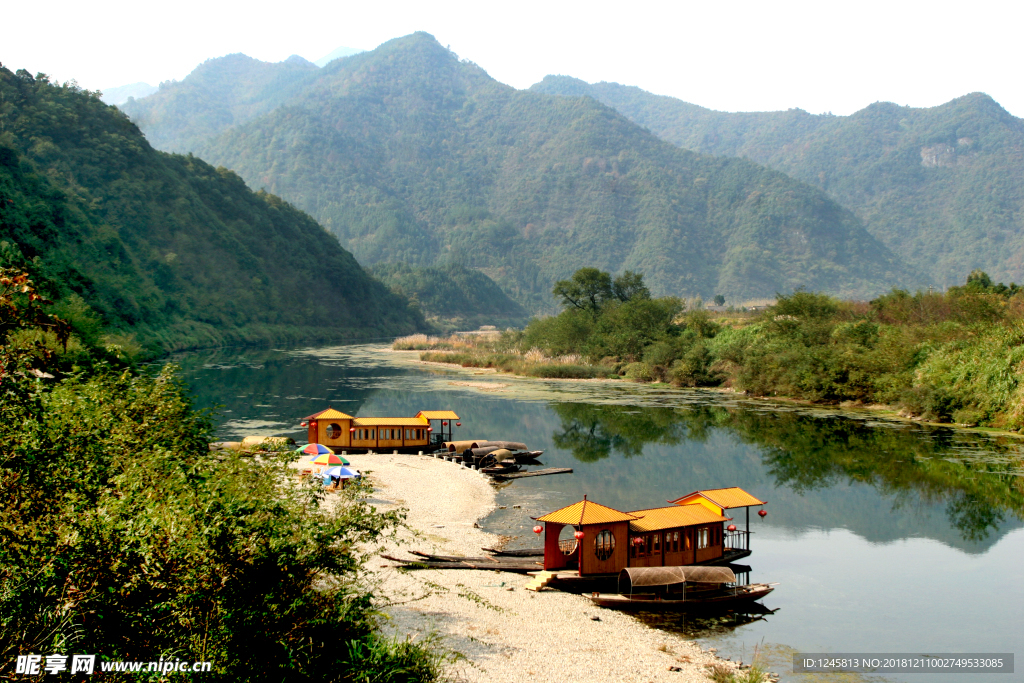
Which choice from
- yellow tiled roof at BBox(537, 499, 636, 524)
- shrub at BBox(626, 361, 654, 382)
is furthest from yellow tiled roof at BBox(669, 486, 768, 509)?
shrub at BBox(626, 361, 654, 382)

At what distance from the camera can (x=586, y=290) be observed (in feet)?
261

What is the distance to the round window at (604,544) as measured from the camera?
15570 millimetres

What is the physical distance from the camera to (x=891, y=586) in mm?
16328

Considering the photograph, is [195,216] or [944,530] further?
[195,216]

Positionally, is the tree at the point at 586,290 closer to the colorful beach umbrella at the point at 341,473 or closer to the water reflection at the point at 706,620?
the colorful beach umbrella at the point at 341,473

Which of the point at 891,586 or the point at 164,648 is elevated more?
the point at 164,648

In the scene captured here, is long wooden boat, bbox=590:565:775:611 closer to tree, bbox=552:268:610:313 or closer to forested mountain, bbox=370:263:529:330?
tree, bbox=552:268:610:313

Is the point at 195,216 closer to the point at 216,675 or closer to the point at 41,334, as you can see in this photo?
the point at 41,334

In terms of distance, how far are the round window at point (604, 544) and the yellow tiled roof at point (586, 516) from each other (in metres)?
0.32

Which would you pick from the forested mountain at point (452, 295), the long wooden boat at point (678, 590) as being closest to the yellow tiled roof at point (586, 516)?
the long wooden boat at point (678, 590)

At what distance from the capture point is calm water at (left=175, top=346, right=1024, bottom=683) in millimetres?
14289

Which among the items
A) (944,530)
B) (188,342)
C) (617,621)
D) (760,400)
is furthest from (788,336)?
(188,342)

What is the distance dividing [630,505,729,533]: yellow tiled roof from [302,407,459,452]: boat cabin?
16242 mm

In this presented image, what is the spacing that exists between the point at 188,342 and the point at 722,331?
56.4 meters
